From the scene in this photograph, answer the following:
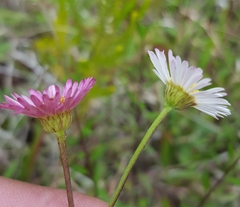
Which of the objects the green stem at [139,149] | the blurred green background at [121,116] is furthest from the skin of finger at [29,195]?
the green stem at [139,149]

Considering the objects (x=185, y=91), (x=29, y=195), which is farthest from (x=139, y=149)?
(x=29, y=195)

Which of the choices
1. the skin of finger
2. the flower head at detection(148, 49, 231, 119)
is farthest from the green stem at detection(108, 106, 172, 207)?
the skin of finger

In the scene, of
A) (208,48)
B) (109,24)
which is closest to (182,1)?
(208,48)

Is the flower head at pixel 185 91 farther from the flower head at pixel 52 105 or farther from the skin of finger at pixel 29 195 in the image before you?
the skin of finger at pixel 29 195

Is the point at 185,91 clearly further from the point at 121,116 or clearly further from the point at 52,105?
the point at 121,116

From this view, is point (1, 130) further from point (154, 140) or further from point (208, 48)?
point (208, 48)
